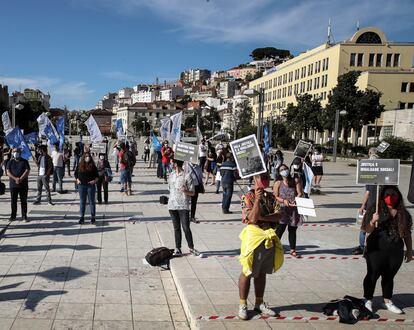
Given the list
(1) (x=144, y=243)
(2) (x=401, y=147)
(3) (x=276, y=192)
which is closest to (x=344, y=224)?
(3) (x=276, y=192)

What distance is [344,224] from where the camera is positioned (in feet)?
36.2

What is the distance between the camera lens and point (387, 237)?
16.4 ft

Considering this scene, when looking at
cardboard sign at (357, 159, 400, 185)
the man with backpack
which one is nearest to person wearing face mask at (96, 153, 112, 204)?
the man with backpack

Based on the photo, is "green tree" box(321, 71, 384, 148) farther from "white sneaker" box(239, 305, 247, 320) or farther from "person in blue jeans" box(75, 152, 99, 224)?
"white sneaker" box(239, 305, 247, 320)

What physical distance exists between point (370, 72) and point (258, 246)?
197ft

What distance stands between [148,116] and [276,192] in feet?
533

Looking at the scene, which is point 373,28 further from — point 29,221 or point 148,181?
point 29,221

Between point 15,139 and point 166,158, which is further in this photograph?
point 166,158

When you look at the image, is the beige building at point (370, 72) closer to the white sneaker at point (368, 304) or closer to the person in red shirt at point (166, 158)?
the person in red shirt at point (166, 158)

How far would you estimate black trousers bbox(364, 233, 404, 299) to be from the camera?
5.02m

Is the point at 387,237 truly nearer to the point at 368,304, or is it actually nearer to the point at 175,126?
the point at 368,304

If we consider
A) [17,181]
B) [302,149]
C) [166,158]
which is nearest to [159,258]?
[17,181]

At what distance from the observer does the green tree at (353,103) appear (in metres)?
45.5

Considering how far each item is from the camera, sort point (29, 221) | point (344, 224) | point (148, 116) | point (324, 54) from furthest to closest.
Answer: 1. point (148, 116)
2. point (324, 54)
3. point (344, 224)
4. point (29, 221)
